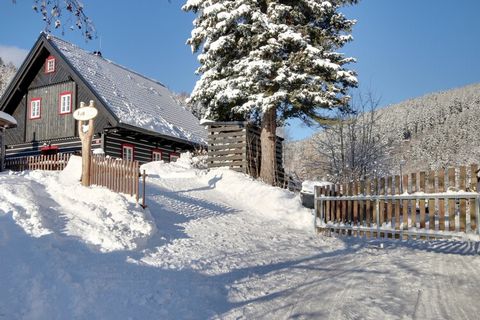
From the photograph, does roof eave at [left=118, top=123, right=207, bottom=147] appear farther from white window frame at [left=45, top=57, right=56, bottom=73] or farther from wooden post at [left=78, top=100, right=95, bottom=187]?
wooden post at [left=78, top=100, right=95, bottom=187]

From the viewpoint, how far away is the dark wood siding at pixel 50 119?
23.7 metres

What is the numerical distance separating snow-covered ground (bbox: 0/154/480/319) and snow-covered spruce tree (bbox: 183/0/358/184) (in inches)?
261

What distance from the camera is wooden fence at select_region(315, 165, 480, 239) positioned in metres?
8.02

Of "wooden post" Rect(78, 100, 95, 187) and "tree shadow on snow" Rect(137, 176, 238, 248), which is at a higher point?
"wooden post" Rect(78, 100, 95, 187)

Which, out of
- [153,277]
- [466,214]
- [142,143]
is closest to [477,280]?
[466,214]

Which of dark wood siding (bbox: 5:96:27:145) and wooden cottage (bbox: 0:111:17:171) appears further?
dark wood siding (bbox: 5:96:27:145)

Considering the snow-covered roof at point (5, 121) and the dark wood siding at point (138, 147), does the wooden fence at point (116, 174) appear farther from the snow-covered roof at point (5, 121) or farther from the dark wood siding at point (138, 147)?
the snow-covered roof at point (5, 121)

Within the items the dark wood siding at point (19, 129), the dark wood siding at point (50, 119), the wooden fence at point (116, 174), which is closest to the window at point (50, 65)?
the dark wood siding at point (50, 119)

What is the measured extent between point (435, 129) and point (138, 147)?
73880 millimetres

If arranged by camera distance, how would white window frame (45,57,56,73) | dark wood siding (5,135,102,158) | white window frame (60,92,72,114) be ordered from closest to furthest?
1. dark wood siding (5,135,102,158)
2. white window frame (60,92,72,114)
3. white window frame (45,57,56,73)

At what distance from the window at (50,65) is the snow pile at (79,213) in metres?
15.2

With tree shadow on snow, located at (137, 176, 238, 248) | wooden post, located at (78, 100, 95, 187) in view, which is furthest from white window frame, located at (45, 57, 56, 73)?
wooden post, located at (78, 100, 95, 187)

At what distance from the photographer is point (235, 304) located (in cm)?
566

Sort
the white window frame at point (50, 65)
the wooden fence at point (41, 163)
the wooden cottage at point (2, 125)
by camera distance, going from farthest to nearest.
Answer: the white window frame at point (50, 65) < the wooden cottage at point (2, 125) < the wooden fence at point (41, 163)
